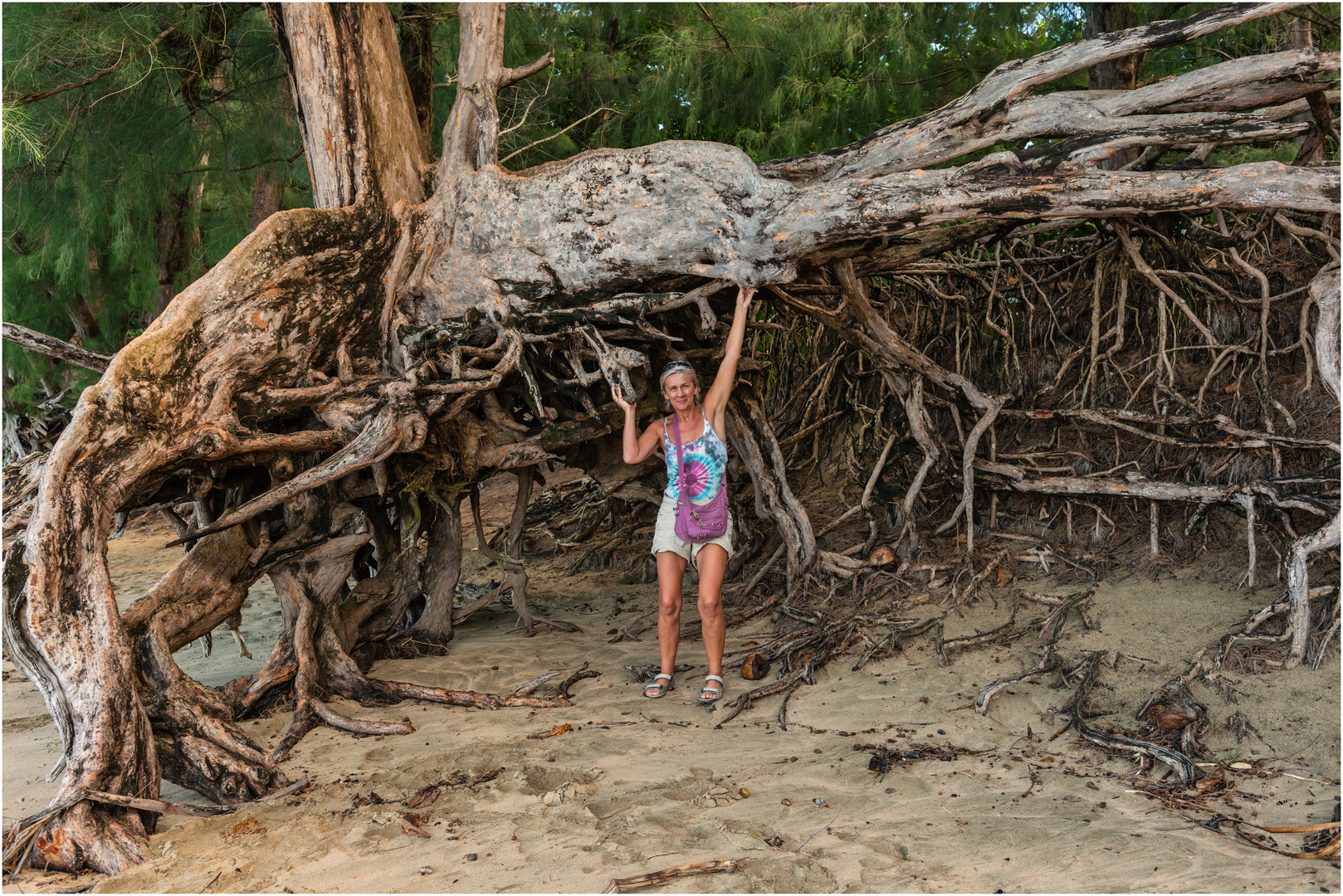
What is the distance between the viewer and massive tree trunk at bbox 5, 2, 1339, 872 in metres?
3.38

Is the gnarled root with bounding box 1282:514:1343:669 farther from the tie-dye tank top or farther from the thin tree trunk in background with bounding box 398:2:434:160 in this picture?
the thin tree trunk in background with bounding box 398:2:434:160

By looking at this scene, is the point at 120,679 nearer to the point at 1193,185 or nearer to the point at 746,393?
the point at 746,393

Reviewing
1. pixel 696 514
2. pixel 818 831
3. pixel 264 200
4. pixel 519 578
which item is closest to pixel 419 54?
pixel 264 200

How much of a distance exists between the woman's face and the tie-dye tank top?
6.4 inches

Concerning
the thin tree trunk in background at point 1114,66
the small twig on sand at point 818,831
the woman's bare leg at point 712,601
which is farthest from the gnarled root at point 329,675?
the thin tree trunk in background at point 1114,66

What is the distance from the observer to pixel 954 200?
3.81 meters

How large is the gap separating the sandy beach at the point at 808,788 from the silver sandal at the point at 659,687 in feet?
0.15

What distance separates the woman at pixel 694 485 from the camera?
13.6ft

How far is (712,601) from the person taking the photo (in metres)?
4.13

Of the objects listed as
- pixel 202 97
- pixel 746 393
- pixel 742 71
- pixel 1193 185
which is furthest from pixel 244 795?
pixel 742 71

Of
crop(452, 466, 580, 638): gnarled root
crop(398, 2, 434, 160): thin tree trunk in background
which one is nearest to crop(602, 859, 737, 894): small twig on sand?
crop(452, 466, 580, 638): gnarled root

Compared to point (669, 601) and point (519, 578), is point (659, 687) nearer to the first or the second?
point (669, 601)

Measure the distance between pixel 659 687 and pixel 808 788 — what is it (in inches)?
47.3

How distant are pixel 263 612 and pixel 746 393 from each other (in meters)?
3.83
